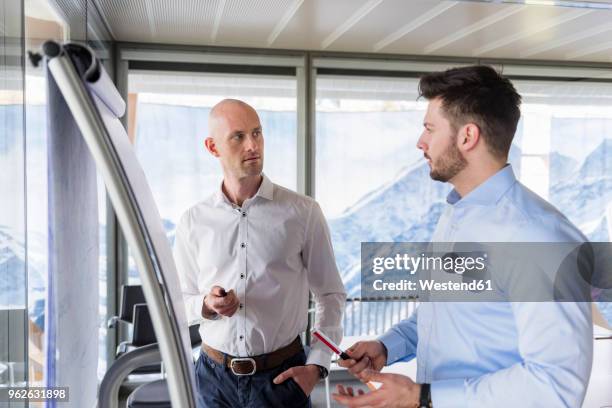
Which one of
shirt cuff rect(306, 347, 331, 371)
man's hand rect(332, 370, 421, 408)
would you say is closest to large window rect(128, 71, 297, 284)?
shirt cuff rect(306, 347, 331, 371)

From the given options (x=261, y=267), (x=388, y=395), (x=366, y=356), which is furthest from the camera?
(x=261, y=267)

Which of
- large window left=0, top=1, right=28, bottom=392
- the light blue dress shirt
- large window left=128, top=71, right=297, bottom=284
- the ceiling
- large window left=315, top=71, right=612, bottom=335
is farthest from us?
large window left=315, top=71, right=612, bottom=335

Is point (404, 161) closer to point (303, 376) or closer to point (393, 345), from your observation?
point (303, 376)

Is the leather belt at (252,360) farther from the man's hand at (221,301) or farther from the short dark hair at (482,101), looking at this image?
the short dark hair at (482,101)

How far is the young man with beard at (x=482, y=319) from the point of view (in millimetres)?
1103

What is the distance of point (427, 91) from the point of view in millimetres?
1462

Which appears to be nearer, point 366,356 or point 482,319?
point 482,319

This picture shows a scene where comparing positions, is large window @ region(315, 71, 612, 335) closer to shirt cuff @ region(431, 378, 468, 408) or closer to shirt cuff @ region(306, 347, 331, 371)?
shirt cuff @ region(306, 347, 331, 371)

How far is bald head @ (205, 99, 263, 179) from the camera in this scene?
1.97 m

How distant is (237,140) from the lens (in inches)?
78.0

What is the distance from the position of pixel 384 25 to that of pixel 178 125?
5.37 ft

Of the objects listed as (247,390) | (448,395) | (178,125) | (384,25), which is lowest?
(247,390)

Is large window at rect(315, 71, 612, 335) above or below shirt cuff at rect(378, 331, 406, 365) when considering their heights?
above

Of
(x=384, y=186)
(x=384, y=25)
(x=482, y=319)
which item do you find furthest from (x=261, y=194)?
(x=384, y=186)
